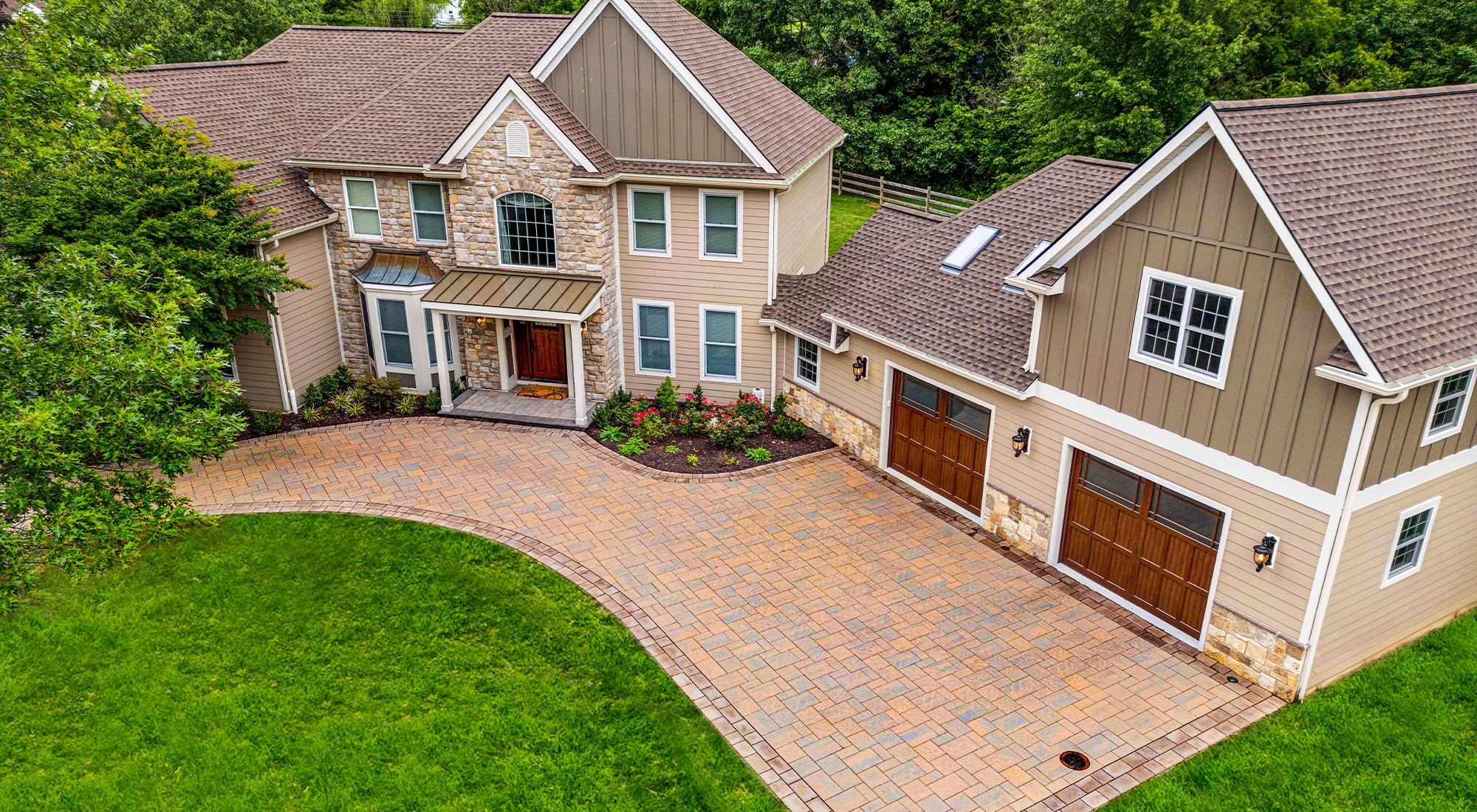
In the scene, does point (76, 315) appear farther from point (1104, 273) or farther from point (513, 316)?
point (1104, 273)

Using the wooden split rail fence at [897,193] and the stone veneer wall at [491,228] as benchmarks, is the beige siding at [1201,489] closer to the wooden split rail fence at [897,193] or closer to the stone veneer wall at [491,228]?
the stone veneer wall at [491,228]

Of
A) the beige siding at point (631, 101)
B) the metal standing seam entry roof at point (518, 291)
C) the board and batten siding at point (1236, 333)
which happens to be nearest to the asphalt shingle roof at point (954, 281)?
the board and batten siding at point (1236, 333)

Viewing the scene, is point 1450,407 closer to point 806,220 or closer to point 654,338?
point 806,220

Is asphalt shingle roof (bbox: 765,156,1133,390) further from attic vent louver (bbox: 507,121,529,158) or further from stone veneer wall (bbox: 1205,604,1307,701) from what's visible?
attic vent louver (bbox: 507,121,529,158)

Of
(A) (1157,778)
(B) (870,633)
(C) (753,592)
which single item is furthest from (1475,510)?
(C) (753,592)

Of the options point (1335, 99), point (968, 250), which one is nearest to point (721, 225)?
point (968, 250)
